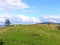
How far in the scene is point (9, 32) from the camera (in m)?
51.8

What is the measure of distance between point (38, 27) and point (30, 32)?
877 centimetres

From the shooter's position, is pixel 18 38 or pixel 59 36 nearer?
pixel 18 38

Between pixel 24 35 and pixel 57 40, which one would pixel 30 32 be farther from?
pixel 57 40

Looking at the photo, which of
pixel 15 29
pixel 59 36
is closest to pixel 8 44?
pixel 15 29

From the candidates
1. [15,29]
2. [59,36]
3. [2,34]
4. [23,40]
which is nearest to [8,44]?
[23,40]

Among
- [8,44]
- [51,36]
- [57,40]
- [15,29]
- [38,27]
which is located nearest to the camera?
[8,44]

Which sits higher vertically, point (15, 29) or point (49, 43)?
point (15, 29)

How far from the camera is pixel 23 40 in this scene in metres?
45.9

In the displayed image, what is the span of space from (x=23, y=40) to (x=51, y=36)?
26.8 ft

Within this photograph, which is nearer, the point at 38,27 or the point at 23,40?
the point at 23,40

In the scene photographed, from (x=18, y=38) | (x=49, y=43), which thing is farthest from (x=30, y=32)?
(x=49, y=43)

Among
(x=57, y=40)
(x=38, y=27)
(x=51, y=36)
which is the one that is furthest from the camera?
(x=38, y=27)

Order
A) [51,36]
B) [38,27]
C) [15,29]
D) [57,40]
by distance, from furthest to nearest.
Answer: [38,27]
[15,29]
[51,36]
[57,40]

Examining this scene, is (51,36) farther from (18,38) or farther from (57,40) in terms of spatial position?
(18,38)
